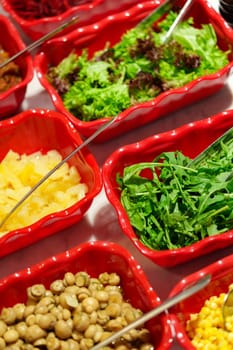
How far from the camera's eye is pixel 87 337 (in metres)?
1.33

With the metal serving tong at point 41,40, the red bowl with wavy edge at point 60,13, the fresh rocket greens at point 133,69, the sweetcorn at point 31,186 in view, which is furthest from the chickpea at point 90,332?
the red bowl with wavy edge at point 60,13

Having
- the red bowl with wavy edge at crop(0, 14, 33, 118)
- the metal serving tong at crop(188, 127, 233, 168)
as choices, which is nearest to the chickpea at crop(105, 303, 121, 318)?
the metal serving tong at crop(188, 127, 233, 168)

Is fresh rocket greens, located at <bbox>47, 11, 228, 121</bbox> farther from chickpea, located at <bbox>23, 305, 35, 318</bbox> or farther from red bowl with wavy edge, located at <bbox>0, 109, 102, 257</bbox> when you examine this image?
chickpea, located at <bbox>23, 305, 35, 318</bbox>

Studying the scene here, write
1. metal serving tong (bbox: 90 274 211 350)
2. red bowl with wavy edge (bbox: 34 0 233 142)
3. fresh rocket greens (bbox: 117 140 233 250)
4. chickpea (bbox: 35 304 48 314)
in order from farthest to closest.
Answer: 1. red bowl with wavy edge (bbox: 34 0 233 142)
2. fresh rocket greens (bbox: 117 140 233 250)
3. chickpea (bbox: 35 304 48 314)
4. metal serving tong (bbox: 90 274 211 350)

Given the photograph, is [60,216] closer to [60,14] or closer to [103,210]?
[103,210]

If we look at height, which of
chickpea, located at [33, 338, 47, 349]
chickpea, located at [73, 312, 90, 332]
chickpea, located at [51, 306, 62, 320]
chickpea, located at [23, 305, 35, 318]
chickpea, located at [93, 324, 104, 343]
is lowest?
chickpea, located at [93, 324, 104, 343]

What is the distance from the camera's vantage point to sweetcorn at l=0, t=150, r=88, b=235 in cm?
157

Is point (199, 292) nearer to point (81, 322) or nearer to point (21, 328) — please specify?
point (81, 322)

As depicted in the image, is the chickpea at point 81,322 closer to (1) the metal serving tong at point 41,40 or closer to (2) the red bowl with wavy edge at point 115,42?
(2) the red bowl with wavy edge at point 115,42

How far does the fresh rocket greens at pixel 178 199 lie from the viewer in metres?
1.47

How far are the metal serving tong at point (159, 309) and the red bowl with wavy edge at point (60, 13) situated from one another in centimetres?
98

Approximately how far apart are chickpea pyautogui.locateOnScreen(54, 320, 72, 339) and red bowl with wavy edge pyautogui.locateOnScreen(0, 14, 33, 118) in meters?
0.69

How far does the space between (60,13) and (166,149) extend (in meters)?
0.65

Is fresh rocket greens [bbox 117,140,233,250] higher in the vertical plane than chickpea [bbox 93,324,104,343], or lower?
higher
